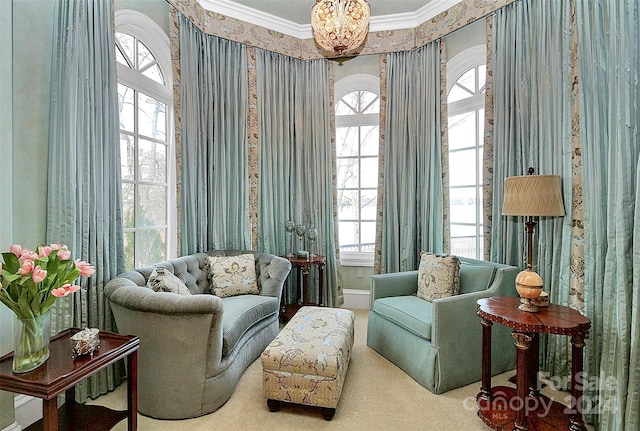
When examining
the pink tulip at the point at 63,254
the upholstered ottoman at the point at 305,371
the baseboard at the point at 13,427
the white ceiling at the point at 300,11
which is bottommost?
the baseboard at the point at 13,427

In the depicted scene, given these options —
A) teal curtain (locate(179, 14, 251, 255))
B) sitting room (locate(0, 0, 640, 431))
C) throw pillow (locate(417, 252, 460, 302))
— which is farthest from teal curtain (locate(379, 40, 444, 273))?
teal curtain (locate(179, 14, 251, 255))

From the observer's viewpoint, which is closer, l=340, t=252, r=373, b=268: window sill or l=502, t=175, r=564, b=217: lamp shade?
l=502, t=175, r=564, b=217: lamp shade

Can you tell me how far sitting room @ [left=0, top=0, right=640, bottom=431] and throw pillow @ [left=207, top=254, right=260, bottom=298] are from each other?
0.8 inches

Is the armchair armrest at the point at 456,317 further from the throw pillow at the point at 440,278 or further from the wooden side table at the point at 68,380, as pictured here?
the wooden side table at the point at 68,380

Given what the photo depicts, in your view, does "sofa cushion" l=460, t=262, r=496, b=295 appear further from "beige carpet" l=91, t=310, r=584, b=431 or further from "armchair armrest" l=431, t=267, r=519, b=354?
"beige carpet" l=91, t=310, r=584, b=431

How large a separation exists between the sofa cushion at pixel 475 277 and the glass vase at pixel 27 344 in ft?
9.46

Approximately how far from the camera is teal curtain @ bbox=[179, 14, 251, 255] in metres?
3.45

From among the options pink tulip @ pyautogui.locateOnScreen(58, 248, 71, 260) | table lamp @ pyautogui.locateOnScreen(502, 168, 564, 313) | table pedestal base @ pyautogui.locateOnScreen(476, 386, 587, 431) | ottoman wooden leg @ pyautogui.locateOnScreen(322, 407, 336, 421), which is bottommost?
ottoman wooden leg @ pyautogui.locateOnScreen(322, 407, 336, 421)

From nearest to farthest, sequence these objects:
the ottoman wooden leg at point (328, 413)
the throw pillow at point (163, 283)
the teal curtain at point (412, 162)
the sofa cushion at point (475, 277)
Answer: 1. the ottoman wooden leg at point (328, 413)
2. the throw pillow at point (163, 283)
3. the sofa cushion at point (475, 277)
4. the teal curtain at point (412, 162)

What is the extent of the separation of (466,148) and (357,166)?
136 cm

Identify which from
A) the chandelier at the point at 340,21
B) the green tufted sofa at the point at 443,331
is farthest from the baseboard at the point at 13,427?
→ the chandelier at the point at 340,21

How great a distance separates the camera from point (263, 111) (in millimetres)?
4141

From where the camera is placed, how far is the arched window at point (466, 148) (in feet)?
12.3

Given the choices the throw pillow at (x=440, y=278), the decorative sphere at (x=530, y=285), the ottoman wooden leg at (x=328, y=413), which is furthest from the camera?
the throw pillow at (x=440, y=278)
